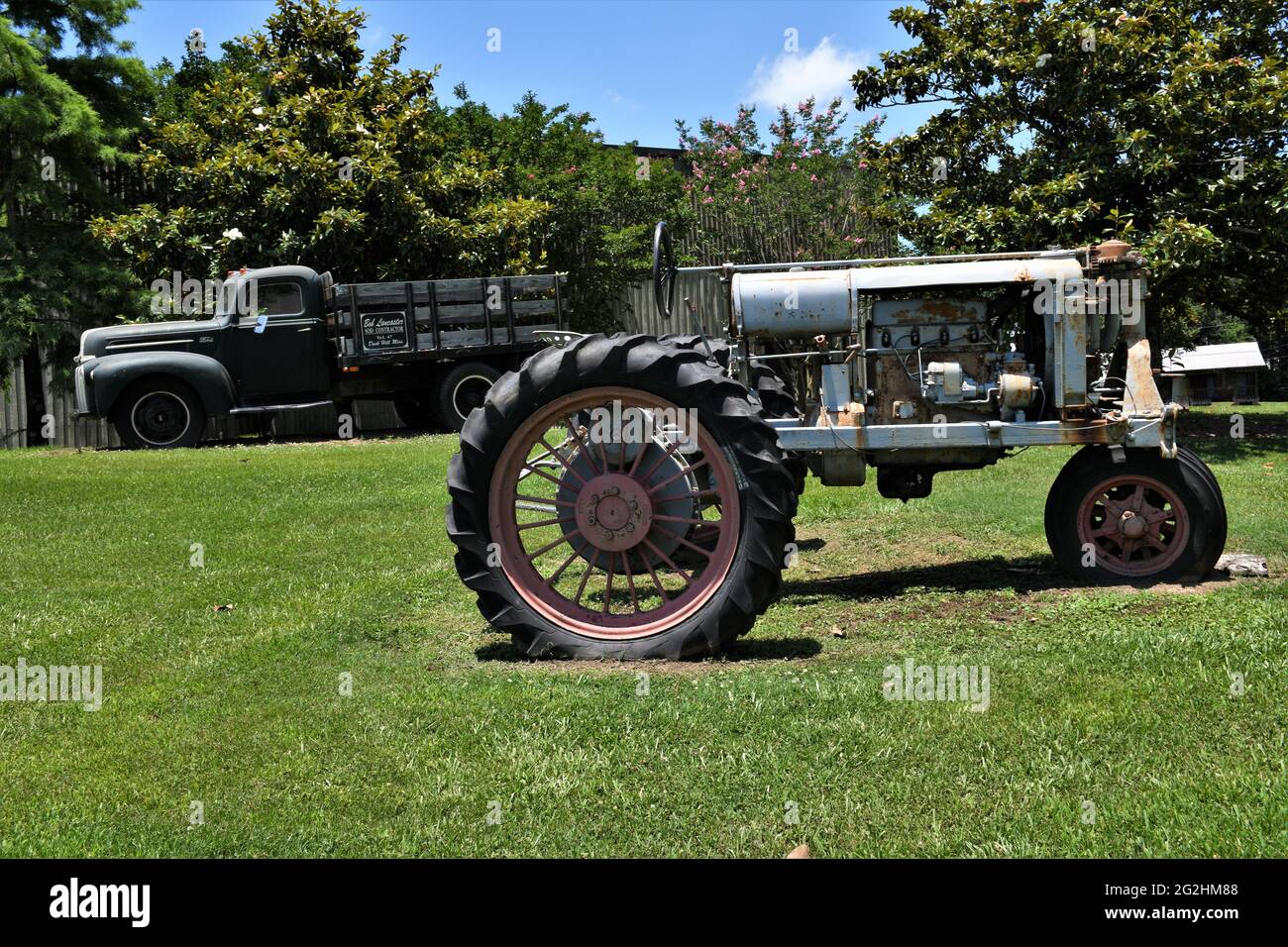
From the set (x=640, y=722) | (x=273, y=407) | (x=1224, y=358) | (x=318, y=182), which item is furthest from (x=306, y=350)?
(x=1224, y=358)

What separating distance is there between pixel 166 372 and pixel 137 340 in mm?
746

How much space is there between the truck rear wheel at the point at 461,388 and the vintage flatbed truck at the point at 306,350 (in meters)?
0.02

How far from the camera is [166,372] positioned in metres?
15.3

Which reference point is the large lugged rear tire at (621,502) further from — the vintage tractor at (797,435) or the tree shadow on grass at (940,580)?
the tree shadow on grass at (940,580)

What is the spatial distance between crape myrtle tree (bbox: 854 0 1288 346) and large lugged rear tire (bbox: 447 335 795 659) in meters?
7.67

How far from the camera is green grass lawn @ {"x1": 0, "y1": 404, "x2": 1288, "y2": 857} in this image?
348cm

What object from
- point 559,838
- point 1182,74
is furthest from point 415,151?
point 559,838

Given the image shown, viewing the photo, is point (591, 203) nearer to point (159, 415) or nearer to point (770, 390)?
point (159, 415)

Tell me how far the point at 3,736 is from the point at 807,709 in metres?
2.97

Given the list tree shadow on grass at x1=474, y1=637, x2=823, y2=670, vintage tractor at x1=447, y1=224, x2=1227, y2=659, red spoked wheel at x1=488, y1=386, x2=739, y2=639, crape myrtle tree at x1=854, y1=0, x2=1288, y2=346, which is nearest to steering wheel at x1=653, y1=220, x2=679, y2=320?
vintage tractor at x1=447, y1=224, x2=1227, y2=659

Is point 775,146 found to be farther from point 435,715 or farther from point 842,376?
point 435,715

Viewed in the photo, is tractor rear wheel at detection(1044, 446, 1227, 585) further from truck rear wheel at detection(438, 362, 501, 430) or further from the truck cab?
the truck cab

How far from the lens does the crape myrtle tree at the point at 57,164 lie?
17219 mm

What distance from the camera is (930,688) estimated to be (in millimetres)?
4664
